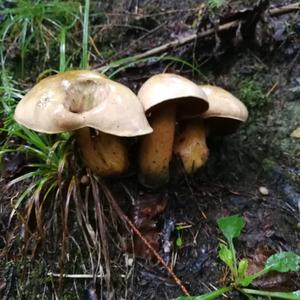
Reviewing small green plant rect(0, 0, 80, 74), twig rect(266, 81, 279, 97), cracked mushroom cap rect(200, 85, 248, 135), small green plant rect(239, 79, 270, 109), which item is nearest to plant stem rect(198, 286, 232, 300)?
cracked mushroom cap rect(200, 85, 248, 135)

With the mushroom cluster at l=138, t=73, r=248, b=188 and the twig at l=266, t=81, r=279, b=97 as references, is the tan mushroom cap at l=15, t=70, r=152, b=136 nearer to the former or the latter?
the mushroom cluster at l=138, t=73, r=248, b=188

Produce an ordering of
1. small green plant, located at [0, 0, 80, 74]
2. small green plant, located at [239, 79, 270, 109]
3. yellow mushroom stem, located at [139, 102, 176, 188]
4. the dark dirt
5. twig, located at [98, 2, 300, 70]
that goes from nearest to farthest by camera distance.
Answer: the dark dirt < yellow mushroom stem, located at [139, 102, 176, 188] < small green plant, located at [239, 79, 270, 109] < twig, located at [98, 2, 300, 70] < small green plant, located at [0, 0, 80, 74]

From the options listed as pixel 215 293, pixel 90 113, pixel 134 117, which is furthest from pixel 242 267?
pixel 90 113

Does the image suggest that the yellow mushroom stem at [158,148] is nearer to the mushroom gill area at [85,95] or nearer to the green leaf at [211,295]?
the mushroom gill area at [85,95]

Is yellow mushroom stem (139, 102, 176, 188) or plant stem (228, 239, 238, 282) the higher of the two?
yellow mushroom stem (139, 102, 176, 188)

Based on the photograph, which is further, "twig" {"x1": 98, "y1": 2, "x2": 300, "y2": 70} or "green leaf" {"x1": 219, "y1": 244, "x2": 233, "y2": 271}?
"twig" {"x1": 98, "y1": 2, "x2": 300, "y2": 70}

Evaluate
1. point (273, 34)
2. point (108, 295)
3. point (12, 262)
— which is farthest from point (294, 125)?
point (12, 262)

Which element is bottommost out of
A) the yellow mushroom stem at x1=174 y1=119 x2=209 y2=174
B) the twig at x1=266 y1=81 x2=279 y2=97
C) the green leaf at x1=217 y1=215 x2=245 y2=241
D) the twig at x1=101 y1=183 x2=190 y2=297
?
the twig at x1=101 y1=183 x2=190 y2=297

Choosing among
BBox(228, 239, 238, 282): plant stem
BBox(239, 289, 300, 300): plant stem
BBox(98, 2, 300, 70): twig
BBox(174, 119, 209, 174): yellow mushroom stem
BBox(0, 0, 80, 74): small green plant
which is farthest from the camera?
BBox(0, 0, 80, 74): small green plant
